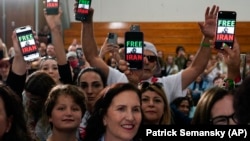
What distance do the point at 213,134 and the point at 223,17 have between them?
1265 mm

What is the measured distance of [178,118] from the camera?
2.57 meters

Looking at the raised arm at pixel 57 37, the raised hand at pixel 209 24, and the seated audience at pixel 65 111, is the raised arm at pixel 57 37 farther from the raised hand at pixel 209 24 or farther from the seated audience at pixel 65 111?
the raised hand at pixel 209 24

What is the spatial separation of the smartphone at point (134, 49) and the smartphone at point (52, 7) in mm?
727

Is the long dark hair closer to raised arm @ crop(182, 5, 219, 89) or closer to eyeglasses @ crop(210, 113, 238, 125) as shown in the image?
eyeglasses @ crop(210, 113, 238, 125)

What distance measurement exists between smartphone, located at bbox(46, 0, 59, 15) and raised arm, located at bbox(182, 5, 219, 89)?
0.91 meters

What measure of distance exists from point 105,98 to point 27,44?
98 centimetres

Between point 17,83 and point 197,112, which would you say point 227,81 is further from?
point 17,83

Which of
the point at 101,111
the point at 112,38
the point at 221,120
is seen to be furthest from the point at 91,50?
the point at 221,120

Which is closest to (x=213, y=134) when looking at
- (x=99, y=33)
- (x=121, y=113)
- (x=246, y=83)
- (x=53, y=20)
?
(x=246, y=83)

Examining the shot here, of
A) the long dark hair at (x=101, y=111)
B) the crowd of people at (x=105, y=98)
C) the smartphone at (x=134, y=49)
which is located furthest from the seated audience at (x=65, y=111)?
the smartphone at (x=134, y=49)

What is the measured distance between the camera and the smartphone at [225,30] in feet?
7.88

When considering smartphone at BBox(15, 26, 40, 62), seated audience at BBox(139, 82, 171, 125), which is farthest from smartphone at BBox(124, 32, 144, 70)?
smartphone at BBox(15, 26, 40, 62)

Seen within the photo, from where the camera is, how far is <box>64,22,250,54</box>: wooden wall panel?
10.7 metres

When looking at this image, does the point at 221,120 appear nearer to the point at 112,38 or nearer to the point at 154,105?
the point at 154,105
